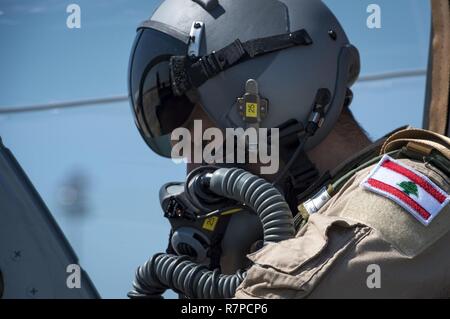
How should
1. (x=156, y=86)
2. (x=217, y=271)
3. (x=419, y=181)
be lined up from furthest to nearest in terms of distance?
1. (x=156, y=86)
2. (x=217, y=271)
3. (x=419, y=181)

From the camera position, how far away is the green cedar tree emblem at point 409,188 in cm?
181

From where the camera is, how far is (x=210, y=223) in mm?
2336

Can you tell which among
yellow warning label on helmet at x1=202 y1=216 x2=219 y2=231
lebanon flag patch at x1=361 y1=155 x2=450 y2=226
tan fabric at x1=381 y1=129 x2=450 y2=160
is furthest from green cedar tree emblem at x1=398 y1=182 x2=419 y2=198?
yellow warning label on helmet at x1=202 y1=216 x2=219 y2=231

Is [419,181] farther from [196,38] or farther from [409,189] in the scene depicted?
[196,38]

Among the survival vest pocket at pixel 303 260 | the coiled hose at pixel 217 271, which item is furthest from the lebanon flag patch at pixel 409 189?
the coiled hose at pixel 217 271

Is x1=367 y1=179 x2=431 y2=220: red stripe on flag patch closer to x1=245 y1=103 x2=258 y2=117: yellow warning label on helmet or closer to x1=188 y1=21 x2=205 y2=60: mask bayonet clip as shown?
x1=245 y1=103 x2=258 y2=117: yellow warning label on helmet

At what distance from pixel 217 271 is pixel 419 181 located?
24.2 inches

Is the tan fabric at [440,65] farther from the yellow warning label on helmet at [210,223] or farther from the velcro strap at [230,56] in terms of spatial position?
the yellow warning label on helmet at [210,223]

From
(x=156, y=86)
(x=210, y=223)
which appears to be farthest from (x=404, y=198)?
(x=156, y=86)

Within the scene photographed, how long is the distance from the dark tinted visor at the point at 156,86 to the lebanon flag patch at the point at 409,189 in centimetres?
67

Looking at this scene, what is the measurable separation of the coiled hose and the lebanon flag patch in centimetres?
29

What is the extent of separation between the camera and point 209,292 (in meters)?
2.13

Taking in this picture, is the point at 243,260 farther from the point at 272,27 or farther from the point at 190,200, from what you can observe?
the point at 272,27

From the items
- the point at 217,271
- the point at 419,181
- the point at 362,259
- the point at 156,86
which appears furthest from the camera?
the point at 156,86
